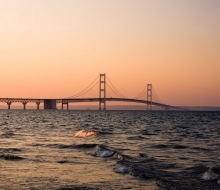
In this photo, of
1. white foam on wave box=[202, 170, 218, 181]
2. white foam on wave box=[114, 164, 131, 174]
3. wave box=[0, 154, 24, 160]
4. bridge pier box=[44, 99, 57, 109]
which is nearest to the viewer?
white foam on wave box=[202, 170, 218, 181]

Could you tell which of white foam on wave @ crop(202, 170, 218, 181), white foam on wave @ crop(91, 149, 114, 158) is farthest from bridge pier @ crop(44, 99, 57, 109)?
white foam on wave @ crop(202, 170, 218, 181)

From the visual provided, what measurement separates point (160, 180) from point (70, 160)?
4783 millimetres

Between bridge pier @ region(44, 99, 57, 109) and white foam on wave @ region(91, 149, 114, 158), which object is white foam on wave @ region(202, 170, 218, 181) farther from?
bridge pier @ region(44, 99, 57, 109)

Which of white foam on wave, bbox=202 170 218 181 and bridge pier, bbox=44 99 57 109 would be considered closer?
white foam on wave, bbox=202 170 218 181

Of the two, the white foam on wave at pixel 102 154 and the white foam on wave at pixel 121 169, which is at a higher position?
the white foam on wave at pixel 121 169

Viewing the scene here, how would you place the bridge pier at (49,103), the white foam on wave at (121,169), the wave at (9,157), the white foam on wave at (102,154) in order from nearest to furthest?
the white foam on wave at (121,169), the wave at (9,157), the white foam on wave at (102,154), the bridge pier at (49,103)

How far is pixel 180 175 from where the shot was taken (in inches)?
460

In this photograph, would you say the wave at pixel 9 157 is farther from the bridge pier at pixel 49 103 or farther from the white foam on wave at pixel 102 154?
the bridge pier at pixel 49 103

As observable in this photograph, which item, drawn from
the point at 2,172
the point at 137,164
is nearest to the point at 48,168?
the point at 2,172

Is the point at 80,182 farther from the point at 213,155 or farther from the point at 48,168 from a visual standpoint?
the point at 213,155

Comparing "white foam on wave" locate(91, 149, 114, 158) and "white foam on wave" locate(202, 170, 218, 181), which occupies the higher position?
"white foam on wave" locate(202, 170, 218, 181)

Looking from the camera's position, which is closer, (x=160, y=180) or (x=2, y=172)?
(x=160, y=180)

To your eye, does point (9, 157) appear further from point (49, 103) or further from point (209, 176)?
point (49, 103)

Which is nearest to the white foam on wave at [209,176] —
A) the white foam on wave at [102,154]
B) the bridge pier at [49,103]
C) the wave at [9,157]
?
the white foam on wave at [102,154]
